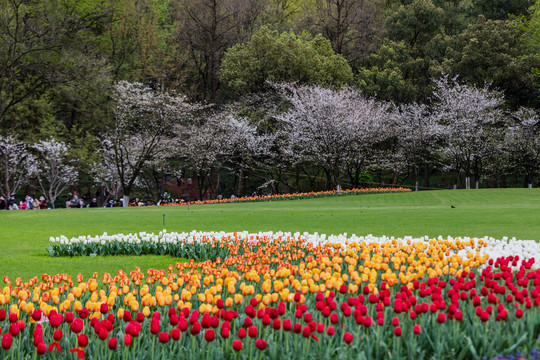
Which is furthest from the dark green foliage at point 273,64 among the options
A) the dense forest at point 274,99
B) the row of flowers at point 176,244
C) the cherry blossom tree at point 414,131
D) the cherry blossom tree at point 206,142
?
the row of flowers at point 176,244

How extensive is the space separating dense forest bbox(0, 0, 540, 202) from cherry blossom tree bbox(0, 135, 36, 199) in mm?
136

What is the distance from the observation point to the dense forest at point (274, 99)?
35.4m

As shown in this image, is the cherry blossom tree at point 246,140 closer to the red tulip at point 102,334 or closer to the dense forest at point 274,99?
the dense forest at point 274,99

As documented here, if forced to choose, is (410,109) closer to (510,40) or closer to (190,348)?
(510,40)

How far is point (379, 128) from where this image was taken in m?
38.3

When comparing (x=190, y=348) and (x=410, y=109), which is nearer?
(x=190, y=348)

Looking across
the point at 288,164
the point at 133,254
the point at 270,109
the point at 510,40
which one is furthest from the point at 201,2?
the point at 133,254

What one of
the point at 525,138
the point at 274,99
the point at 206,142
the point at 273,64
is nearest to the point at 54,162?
the point at 206,142

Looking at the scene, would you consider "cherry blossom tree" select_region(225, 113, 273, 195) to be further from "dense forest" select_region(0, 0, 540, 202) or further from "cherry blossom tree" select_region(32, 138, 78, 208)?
"cherry blossom tree" select_region(32, 138, 78, 208)

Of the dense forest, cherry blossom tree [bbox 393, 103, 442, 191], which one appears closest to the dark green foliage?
the dense forest

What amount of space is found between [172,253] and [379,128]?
30.6 metres

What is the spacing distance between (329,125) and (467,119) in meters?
10.6

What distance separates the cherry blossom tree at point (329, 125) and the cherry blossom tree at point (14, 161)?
55.7 ft

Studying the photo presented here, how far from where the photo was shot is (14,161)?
3594 centimetres
